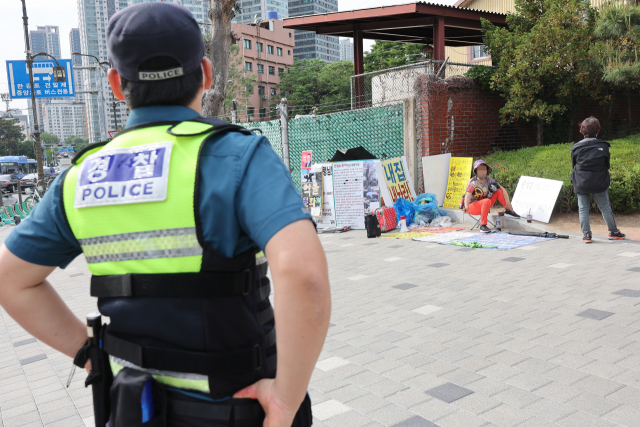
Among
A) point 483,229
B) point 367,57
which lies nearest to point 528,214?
point 483,229

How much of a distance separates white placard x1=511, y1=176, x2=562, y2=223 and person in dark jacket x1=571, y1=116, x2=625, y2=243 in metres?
1.50

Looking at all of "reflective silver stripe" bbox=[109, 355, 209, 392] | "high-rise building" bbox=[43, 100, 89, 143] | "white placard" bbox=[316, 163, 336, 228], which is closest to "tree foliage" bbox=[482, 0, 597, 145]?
"white placard" bbox=[316, 163, 336, 228]

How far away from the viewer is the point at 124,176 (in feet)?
4.26

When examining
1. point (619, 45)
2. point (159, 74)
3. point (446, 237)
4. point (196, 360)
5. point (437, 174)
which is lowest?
point (446, 237)

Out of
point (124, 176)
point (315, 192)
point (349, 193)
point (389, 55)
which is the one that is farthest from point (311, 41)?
point (124, 176)

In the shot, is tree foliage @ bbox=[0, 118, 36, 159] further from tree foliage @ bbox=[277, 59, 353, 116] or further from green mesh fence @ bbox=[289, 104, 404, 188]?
green mesh fence @ bbox=[289, 104, 404, 188]

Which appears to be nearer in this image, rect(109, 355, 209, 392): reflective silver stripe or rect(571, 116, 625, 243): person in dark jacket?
rect(109, 355, 209, 392): reflective silver stripe

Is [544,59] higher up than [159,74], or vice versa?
[544,59]

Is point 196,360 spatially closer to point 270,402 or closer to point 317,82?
point 270,402

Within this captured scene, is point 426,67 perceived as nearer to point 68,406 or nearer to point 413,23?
point 413,23

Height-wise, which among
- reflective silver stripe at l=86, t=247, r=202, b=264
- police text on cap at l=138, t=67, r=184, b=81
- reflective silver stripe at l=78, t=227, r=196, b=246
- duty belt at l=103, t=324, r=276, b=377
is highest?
police text on cap at l=138, t=67, r=184, b=81

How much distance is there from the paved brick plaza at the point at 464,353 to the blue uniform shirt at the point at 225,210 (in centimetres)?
211

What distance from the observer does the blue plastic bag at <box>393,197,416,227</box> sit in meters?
11.0

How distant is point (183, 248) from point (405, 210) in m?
10.0
